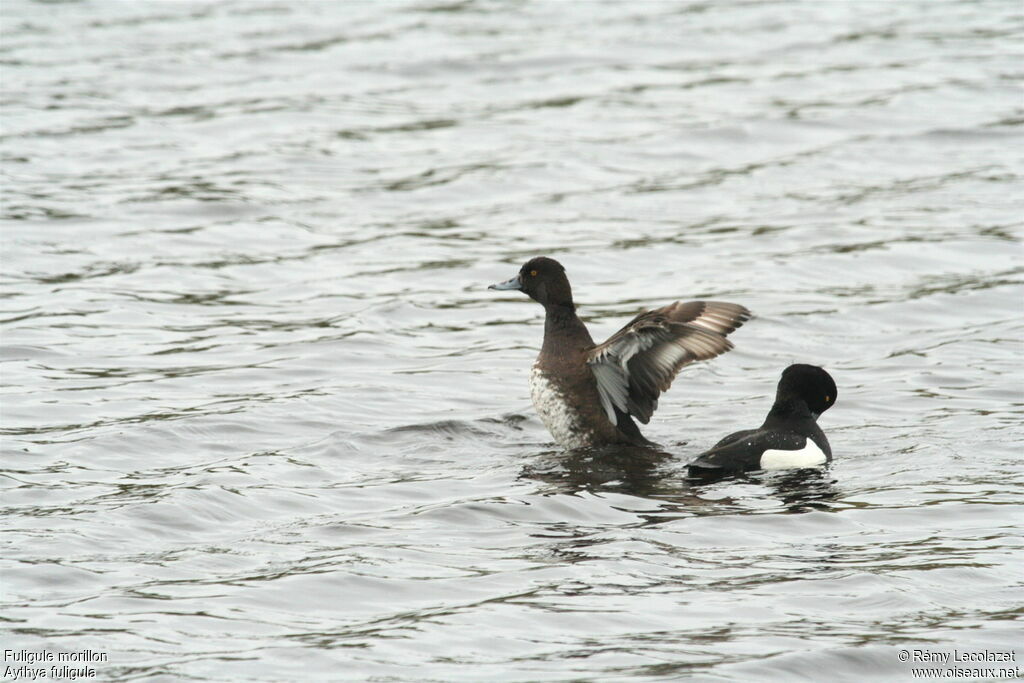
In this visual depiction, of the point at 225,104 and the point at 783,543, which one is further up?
the point at 225,104

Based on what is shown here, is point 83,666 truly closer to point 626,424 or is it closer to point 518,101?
point 626,424

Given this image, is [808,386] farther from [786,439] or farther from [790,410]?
[786,439]

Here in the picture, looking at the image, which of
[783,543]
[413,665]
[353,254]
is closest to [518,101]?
[353,254]

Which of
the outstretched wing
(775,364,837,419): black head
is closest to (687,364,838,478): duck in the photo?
(775,364,837,419): black head

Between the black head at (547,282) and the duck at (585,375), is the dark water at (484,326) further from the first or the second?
the black head at (547,282)

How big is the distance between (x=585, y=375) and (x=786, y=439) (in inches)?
49.0

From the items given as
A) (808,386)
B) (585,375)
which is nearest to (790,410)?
(808,386)

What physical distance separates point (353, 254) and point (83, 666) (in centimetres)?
792

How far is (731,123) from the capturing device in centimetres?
1742

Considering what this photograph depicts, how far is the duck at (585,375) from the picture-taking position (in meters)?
8.71

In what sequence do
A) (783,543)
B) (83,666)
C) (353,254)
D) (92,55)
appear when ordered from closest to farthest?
(83,666), (783,543), (353,254), (92,55)

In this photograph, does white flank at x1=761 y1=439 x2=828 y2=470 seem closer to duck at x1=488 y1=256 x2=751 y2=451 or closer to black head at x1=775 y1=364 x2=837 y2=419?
black head at x1=775 y1=364 x2=837 y2=419

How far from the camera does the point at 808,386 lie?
29.1 ft

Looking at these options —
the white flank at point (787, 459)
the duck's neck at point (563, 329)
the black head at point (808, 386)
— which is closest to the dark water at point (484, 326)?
the white flank at point (787, 459)
